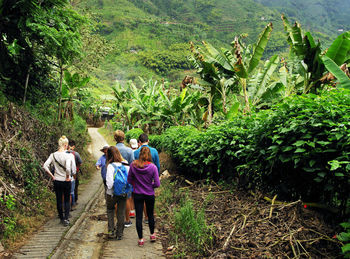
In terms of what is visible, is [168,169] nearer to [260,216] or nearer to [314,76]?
[314,76]

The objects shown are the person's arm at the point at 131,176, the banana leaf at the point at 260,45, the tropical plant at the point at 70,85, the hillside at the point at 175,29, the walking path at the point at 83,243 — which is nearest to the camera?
the walking path at the point at 83,243

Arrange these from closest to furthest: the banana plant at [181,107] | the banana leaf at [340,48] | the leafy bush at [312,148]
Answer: the leafy bush at [312,148] < the banana leaf at [340,48] < the banana plant at [181,107]

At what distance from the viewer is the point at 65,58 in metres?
9.73

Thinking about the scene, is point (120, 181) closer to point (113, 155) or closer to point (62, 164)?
point (113, 155)

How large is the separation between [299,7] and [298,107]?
224729 mm

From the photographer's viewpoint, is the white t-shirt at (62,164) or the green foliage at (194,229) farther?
the white t-shirt at (62,164)

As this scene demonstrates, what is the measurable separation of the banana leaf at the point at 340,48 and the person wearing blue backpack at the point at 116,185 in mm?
5694

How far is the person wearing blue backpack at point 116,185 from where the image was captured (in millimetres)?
5566

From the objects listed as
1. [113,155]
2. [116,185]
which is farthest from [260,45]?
[116,185]

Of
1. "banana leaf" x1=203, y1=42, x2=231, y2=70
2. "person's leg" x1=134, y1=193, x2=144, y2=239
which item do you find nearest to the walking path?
"person's leg" x1=134, y1=193, x2=144, y2=239

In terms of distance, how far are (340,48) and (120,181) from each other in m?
6.02

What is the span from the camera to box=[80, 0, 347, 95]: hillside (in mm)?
86688

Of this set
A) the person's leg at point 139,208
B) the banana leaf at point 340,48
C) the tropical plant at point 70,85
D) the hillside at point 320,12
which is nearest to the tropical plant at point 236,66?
the banana leaf at point 340,48

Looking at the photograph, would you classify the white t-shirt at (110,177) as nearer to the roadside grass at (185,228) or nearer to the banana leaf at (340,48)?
the roadside grass at (185,228)
